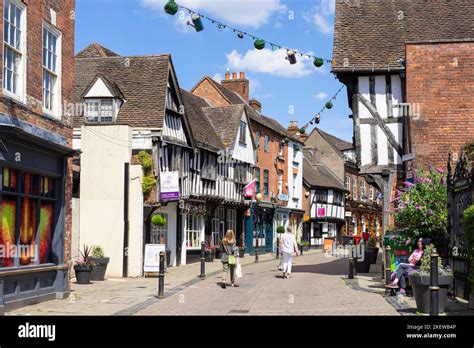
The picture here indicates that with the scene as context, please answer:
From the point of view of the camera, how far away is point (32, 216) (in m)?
13.6

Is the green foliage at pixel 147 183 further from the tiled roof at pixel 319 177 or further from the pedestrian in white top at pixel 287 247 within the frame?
the tiled roof at pixel 319 177

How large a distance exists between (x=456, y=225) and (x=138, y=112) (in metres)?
13.3

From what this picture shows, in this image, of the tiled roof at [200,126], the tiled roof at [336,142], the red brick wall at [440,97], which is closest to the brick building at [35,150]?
the red brick wall at [440,97]

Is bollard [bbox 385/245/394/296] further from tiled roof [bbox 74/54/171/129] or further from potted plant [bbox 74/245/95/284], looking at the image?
tiled roof [bbox 74/54/171/129]

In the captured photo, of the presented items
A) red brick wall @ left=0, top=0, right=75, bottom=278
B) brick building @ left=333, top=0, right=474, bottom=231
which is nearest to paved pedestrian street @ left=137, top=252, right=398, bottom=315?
red brick wall @ left=0, top=0, right=75, bottom=278

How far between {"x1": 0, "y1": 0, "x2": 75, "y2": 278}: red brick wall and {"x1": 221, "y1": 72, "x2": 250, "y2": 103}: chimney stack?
A: 31.1m

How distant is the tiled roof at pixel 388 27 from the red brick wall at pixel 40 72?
8512 mm

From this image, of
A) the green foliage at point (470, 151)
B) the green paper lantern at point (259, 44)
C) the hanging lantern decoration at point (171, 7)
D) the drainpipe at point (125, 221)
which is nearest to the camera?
the green foliage at point (470, 151)

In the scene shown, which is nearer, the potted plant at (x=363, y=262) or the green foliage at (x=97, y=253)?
the green foliage at (x=97, y=253)

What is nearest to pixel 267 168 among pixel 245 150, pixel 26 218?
pixel 245 150

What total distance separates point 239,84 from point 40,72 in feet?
109

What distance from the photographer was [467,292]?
1264 centimetres

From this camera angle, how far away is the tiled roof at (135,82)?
23.3 m
